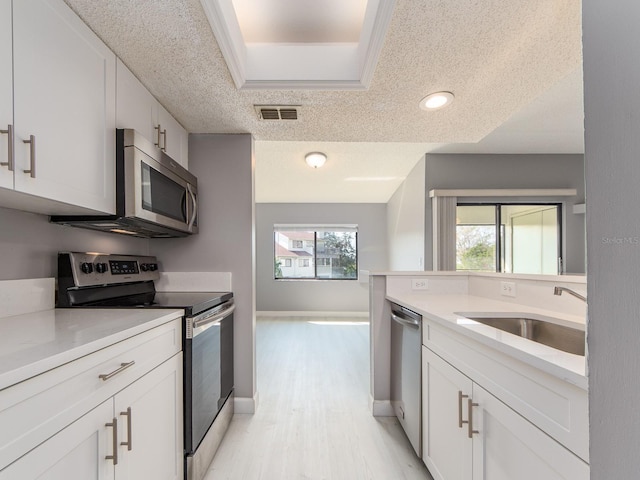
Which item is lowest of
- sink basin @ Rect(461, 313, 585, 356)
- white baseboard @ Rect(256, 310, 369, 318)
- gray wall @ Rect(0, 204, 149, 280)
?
white baseboard @ Rect(256, 310, 369, 318)

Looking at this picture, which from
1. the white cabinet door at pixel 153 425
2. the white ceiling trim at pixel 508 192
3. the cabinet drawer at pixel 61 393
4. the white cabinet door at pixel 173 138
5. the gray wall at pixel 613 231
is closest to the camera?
the gray wall at pixel 613 231

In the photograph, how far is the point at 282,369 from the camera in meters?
3.17

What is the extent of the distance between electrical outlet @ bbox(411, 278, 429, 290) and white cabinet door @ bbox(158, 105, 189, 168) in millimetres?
1916

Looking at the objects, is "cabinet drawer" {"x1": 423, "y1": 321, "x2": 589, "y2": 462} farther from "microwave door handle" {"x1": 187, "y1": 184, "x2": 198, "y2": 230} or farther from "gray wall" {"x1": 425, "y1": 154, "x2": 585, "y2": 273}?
"gray wall" {"x1": 425, "y1": 154, "x2": 585, "y2": 273}

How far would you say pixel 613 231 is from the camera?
0.44 meters

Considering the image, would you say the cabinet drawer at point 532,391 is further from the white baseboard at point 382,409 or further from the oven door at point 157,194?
the oven door at point 157,194

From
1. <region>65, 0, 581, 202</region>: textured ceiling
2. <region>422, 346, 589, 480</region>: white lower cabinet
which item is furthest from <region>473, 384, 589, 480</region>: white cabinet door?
<region>65, 0, 581, 202</region>: textured ceiling

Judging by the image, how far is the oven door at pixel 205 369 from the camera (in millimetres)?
1511

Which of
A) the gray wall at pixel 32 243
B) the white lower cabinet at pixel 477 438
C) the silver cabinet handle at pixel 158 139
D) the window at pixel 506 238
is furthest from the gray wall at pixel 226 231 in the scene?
the window at pixel 506 238

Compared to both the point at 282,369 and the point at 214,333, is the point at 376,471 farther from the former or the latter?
the point at 282,369

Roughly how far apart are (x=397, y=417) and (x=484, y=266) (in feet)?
9.41

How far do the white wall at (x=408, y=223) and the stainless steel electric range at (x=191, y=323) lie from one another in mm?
3028

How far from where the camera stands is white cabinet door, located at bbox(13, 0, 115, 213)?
3.29 ft

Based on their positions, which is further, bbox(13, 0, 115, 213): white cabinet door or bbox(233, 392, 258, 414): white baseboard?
bbox(233, 392, 258, 414): white baseboard
